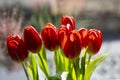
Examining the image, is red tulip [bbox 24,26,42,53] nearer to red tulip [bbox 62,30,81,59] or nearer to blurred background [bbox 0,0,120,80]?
red tulip [bbox 62,30,81,59]

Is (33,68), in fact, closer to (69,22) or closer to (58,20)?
(69,22)

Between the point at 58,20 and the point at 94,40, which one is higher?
the point at 58,20

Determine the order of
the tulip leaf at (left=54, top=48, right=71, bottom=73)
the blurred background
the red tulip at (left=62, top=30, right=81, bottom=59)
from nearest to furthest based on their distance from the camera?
the red tulip at (left=62, top=30, right=81, bottom=59) → the tulip leaf at (left=54, top=48, right=71, bottom=73) → the blurred background

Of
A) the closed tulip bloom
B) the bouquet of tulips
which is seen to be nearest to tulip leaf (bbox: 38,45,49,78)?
the bouquet of tulips

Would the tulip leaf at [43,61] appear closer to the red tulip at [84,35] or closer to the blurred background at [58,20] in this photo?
the red tulip at [84,35]

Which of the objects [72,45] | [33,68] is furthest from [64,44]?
[33,68]
